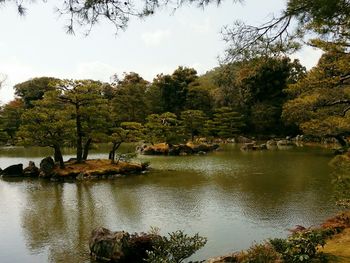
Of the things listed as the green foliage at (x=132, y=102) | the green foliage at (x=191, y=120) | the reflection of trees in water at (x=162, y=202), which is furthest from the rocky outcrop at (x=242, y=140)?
the reflection of trees in water at (x=162, y=202)

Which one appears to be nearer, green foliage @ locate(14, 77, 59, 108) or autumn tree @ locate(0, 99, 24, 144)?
autumn tree @ locate(0, 99, 24, 144)

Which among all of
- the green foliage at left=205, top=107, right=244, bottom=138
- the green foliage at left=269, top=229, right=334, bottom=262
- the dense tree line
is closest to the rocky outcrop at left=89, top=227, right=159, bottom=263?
the green foliage at left=269, top=229, right=334, bottom=262

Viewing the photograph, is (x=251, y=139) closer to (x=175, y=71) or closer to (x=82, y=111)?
(x=175, y=71)

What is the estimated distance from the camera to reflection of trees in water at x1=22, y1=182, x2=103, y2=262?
8.44 metres

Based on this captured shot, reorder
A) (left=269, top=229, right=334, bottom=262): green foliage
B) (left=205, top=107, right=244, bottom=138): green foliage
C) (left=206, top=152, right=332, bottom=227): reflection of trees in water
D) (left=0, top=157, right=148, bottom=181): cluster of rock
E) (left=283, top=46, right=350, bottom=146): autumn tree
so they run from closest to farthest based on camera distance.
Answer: (left=269, top=229, right=334, bottom=262): green foliage < (left=206, top=152, right=332, bottom=227): reflection of trees in water < (left=283, top=46, right=350, bottom=146): autumn tree < (left=0, top=157, right=148, bottom=181): cluster of rock < (left=205, top=107, right=244, bottom=138): green foliage

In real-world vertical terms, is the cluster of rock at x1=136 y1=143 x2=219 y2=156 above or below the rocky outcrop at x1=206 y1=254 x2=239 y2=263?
above

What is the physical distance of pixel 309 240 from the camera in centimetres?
610

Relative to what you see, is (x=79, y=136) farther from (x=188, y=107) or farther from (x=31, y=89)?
(x=31, y=89)

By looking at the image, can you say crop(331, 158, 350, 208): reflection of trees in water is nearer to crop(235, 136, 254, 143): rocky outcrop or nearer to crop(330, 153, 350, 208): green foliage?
crop(330, 153, 350, 208): green foliage

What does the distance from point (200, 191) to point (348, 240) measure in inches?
297

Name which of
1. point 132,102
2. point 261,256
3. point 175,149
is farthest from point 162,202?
point 132,102

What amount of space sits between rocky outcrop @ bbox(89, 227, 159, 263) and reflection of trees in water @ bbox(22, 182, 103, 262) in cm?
41

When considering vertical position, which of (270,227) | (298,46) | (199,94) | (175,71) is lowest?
(270,227)

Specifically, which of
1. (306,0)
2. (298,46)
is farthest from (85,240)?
(306,0)
